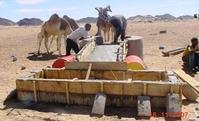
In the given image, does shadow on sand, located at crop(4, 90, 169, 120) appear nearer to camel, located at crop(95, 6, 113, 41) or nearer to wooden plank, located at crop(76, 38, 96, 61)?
wooden plank, located at crop(76, 38, 96, 61)

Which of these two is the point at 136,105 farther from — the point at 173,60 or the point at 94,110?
the point at 173,60

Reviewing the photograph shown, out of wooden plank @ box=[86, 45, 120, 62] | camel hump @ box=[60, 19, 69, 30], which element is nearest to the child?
wooden plank @ box=[86, 45, 120, 62]

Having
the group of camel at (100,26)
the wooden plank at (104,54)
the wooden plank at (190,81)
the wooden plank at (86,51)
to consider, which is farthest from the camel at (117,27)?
the wooden plank at (190,81)

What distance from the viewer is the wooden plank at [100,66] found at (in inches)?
357

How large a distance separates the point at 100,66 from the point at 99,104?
1.63 m

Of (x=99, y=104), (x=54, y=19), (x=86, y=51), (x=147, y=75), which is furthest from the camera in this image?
(x=54, y=19)

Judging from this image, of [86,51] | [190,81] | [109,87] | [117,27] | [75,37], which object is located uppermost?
[117,27]

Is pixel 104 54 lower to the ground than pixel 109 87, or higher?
higher

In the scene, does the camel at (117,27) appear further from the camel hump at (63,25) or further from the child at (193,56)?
the child at (193,56)

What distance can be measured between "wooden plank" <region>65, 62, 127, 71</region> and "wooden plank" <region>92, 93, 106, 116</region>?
1270 millimetres

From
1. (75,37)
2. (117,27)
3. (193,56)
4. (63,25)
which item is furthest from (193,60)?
(63,25)

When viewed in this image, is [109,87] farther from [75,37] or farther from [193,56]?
[193,56]

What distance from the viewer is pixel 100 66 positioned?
364 inches

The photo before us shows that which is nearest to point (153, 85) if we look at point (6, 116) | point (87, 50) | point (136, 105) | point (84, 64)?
point (136, 105)
